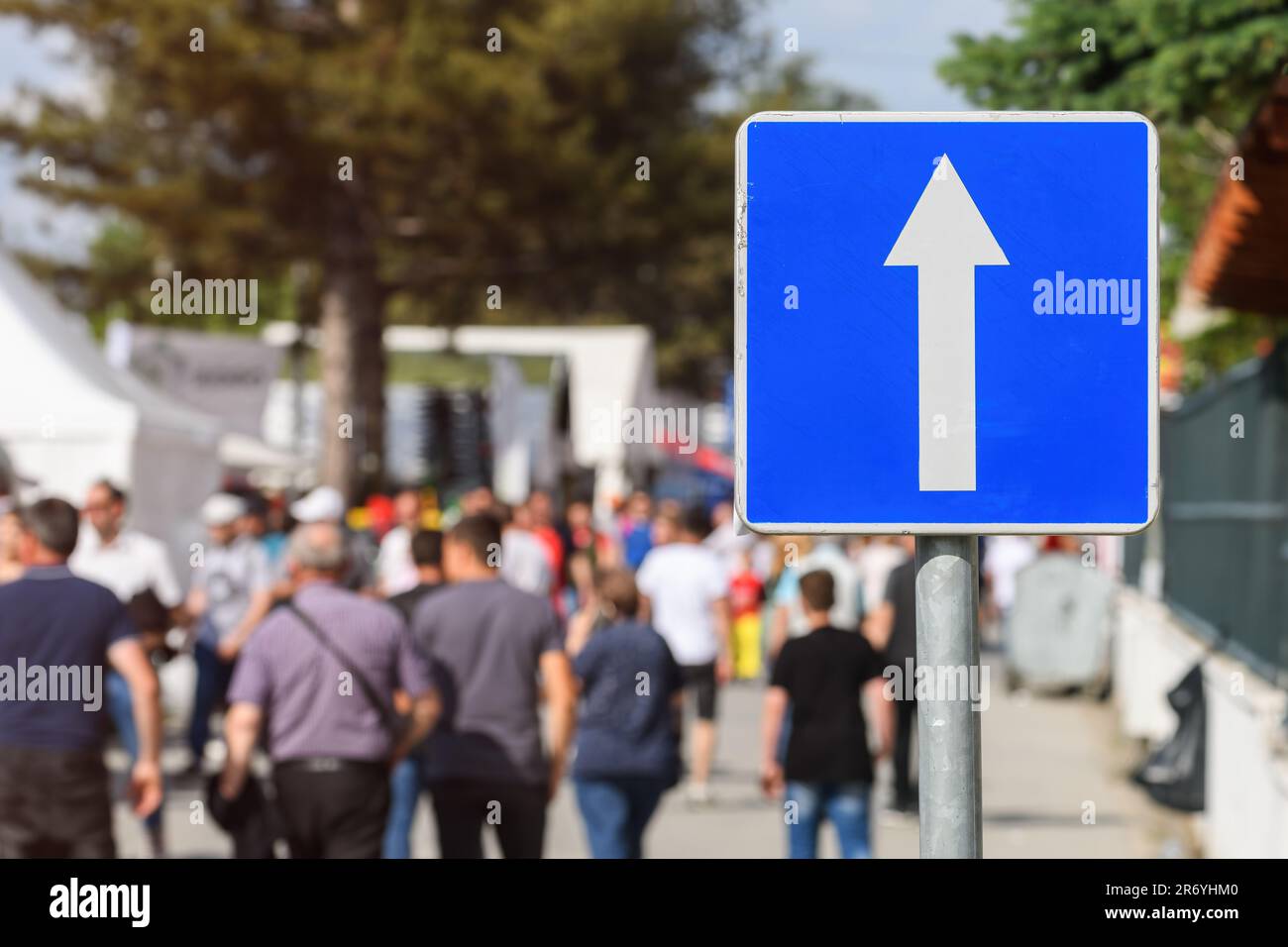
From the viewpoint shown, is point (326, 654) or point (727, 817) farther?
point (727, 817)

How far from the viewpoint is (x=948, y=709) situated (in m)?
2.79

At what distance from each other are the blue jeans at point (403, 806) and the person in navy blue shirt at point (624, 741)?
945 millimetres

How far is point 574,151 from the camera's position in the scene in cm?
2959

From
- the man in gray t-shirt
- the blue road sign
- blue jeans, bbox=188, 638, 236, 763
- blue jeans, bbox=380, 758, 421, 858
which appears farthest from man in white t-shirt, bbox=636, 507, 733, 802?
the blue road sign

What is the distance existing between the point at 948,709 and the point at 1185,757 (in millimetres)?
8465

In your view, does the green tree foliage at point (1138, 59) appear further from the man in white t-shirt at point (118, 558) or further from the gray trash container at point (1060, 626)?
the gray trash container at point (1060, 626)

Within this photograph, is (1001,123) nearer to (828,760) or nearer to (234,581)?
(828,760)

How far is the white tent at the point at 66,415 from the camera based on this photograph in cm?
1500

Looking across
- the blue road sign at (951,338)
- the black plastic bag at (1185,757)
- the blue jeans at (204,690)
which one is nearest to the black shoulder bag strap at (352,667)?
the blue road sign at (951,338)

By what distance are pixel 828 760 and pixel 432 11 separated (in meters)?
20.6

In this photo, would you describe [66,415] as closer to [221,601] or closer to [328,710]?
[221,601]

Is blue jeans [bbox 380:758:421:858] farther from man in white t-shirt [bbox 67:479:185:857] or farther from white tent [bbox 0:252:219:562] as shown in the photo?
white tent [bbox 0:252:219:562]

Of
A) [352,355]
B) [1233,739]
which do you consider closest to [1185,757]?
[1233,739]
